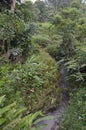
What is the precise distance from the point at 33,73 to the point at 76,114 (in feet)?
4.65

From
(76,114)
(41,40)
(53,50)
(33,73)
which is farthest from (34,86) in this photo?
(41,40)

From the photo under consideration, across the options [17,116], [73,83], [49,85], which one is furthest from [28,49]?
[17,116]

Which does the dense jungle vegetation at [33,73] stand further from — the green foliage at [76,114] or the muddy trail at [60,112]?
the muddy trail at [60,112]

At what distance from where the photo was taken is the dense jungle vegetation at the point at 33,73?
3.91 meters

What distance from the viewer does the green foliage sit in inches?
176

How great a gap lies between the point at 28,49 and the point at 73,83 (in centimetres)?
187

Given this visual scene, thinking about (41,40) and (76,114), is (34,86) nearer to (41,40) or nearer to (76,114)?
(76,114)

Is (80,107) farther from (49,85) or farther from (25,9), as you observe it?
(25,9)

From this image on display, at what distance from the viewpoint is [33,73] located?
4.67 metres

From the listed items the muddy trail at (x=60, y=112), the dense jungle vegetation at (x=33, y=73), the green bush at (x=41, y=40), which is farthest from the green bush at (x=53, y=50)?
the muddy trail at (x=60, y=112)

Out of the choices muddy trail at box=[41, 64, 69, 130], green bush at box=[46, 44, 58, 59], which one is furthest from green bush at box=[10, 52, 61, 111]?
green bush at box=[46, 44, 58, 59]

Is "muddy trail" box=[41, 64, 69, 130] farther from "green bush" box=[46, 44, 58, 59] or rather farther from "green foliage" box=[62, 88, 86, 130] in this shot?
"green bush" box=[46, 44, 58, 59]

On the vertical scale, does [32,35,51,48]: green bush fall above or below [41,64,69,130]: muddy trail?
above

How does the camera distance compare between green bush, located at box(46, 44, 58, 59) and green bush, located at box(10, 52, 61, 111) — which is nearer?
green bush, located at box(10, 52, 61, 111)
